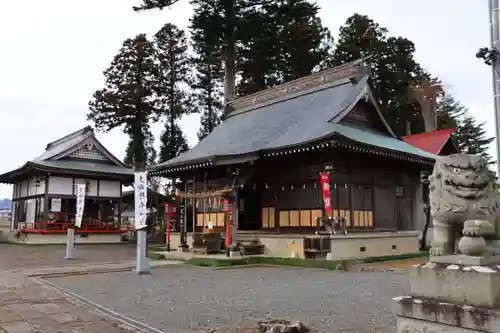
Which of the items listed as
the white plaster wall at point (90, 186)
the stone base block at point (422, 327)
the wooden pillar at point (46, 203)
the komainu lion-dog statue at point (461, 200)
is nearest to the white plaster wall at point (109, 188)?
the white plaster wall at point (90, 186)

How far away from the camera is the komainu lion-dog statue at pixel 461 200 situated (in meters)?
3.94

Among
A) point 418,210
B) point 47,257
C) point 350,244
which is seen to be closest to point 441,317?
point 350,244

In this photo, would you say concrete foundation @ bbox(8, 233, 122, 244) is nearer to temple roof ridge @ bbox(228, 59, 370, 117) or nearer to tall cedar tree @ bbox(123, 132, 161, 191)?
tall cedar tree @ bbox(123, 132, 161, 191)

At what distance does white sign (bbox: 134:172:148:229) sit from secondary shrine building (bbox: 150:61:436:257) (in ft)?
12.5

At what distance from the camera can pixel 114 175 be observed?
29672 mm

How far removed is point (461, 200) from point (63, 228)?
27582mm

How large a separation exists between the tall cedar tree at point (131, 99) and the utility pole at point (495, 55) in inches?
1166

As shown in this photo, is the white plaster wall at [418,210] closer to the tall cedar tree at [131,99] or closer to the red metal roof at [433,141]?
the red metal roof at [433,141]

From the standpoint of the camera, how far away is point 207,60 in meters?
30.3

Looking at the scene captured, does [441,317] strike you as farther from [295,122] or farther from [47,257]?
[47,257]

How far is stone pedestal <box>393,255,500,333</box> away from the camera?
10.6 ft

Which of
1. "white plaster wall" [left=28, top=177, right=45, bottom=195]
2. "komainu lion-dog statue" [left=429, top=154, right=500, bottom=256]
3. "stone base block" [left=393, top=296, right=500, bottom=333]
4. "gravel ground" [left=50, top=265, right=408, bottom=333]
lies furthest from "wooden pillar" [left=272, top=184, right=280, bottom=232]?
"white plaster wall" [left=28, top=177, right=45, bottom=195]

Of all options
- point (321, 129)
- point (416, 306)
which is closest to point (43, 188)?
point (321, 129)

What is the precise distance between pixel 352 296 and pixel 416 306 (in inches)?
176
